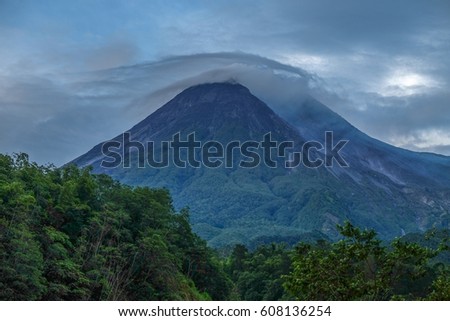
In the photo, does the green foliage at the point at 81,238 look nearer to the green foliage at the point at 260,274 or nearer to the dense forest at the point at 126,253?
the dense forest at the point at 126,253

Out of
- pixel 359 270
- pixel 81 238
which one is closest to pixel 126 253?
pixel 81 238

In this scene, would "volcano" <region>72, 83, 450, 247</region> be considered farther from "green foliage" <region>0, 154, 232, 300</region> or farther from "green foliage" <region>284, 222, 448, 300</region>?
"green foliage" <region>284, 222, 448, 300</region>

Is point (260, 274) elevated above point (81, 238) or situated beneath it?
situated beneath

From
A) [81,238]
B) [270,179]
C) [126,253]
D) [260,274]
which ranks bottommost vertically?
[270,179]

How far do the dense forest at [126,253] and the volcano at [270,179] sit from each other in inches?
2219

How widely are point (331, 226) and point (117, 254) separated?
8571 cm

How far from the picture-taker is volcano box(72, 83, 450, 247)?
10250 centimetres

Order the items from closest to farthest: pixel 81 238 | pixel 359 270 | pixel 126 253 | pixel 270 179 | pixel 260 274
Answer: pixel 359 270
pixel 81 238
pixel 126 253
pixel 260 274
pixel 270 179

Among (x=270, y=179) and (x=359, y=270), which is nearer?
(x=359, y=270)

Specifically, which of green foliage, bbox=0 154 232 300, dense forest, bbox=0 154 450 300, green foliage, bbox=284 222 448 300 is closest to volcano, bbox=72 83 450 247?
dense forest, bbox=0 154 450 300

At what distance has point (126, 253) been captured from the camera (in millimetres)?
17938

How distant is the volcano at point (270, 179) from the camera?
4035 inches

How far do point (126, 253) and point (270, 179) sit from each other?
10291 cm

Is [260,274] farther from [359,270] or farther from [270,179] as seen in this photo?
[270,179]
